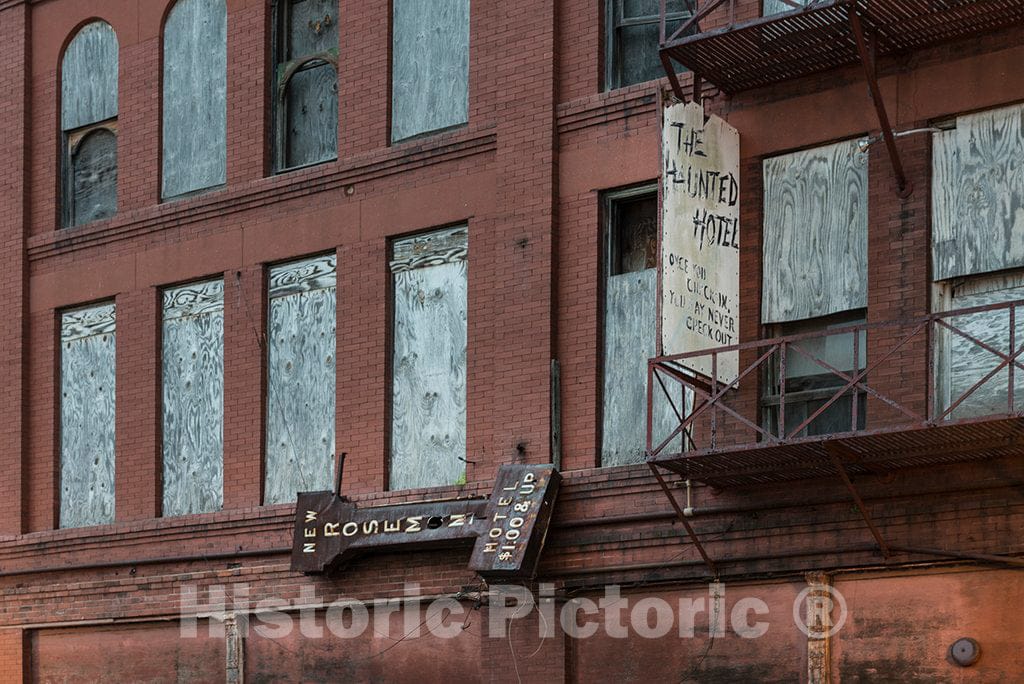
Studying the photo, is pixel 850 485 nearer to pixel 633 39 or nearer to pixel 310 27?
pixel 633 39

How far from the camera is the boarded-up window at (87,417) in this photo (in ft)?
Answer: 77.3

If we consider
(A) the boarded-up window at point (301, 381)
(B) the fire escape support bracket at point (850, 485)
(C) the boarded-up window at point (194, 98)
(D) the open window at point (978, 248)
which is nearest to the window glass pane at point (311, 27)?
(C) the boarded-up window at point (194, 98)

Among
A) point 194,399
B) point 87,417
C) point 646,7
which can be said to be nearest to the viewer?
point 646,7

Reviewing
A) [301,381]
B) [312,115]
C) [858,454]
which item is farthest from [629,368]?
[312,115]

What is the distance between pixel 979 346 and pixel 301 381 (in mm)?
8151

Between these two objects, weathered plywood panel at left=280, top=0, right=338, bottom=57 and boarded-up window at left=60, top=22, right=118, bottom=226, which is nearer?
weathered plywood panel at left=280, top=0, right=338, bottom=57

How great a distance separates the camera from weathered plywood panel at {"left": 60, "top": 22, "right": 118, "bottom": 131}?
2441 cm

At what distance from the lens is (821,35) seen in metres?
17.2

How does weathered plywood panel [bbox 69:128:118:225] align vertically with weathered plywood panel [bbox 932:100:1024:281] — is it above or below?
above

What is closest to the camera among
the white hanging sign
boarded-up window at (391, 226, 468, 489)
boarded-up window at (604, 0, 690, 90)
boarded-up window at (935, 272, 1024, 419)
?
boarded-up window at (935, 272, 1024, 419)

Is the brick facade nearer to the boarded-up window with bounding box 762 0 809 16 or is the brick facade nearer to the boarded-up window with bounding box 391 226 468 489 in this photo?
the boarded-up window with bounding box 391 226 468 489

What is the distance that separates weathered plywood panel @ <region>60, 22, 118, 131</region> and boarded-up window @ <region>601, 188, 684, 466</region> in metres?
7.78

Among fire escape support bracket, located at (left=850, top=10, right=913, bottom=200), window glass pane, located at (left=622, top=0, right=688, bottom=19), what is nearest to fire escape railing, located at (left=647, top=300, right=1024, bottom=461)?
fire escape support bracket, located at (left=850, top=10, right=913, bottom=200)

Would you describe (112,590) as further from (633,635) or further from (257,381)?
(633,635)
